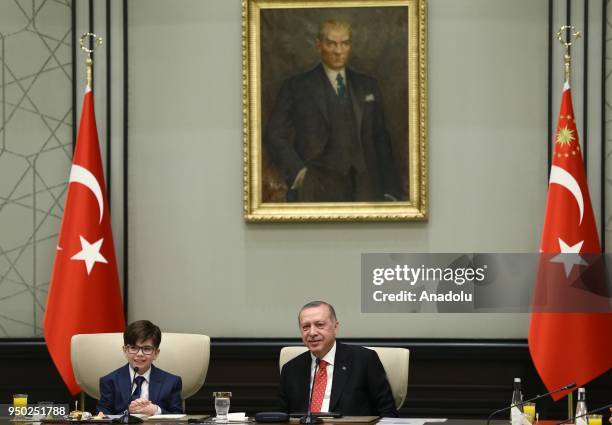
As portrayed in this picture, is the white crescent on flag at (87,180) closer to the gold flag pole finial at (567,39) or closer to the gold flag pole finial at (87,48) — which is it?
the gold flag pole finial at (87,48)

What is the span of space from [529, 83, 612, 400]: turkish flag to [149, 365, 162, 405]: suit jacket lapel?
2.24 meters

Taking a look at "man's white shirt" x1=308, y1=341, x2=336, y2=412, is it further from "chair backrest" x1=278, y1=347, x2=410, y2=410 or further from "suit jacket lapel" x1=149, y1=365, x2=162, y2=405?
"suit jacket lapel" x1=149, y1=365, x2=162, y2=405

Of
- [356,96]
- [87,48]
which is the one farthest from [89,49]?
[356,96]

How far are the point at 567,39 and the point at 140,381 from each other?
3.28m

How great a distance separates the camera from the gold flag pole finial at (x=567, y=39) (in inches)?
228

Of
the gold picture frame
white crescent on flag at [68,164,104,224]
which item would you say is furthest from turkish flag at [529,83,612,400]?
white crescent on flag at [68,164,104,224]

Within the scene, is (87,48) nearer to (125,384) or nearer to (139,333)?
(139,333)

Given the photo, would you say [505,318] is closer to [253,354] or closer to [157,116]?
[253,354]

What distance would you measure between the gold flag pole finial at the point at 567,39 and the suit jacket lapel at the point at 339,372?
88.6 inches

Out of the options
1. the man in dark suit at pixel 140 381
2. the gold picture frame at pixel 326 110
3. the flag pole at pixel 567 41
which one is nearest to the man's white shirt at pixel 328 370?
the man in dark suit at pixel 140 381

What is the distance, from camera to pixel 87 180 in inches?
232

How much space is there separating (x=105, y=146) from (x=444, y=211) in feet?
7.12

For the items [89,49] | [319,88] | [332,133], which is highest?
[89,49]

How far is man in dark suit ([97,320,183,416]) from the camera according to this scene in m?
4.60
